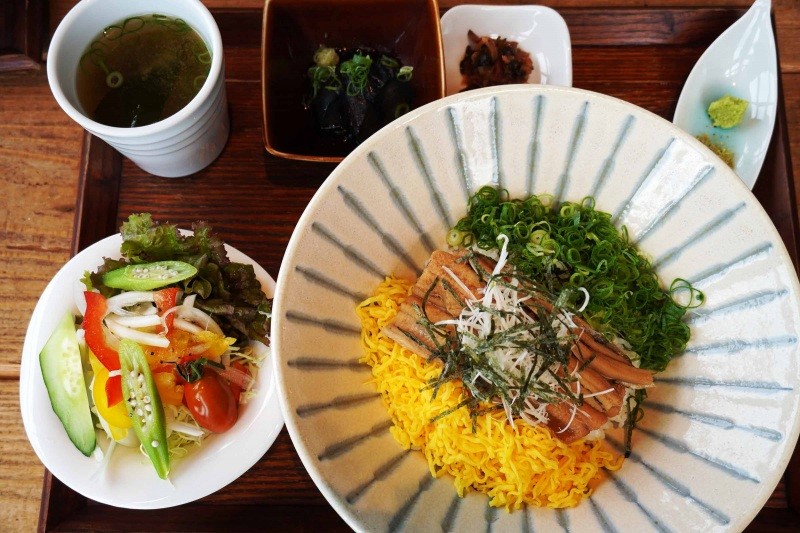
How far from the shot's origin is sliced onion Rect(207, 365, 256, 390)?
1.61 m

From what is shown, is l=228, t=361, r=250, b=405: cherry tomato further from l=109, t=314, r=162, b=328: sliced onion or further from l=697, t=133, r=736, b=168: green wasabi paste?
l=697, t=133, r=736, b=168: green wasabi paste

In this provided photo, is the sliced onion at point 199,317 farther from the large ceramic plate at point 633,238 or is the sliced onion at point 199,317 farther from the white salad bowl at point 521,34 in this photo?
the white salad bowl at point 521,34

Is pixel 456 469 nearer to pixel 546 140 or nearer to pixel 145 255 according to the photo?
pixel 546 140

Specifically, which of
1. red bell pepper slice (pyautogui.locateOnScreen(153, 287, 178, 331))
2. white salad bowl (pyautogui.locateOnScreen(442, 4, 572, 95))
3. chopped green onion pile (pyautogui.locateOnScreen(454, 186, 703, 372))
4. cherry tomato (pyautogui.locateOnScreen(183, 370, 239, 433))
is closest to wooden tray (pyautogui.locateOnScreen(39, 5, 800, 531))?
white salad bowl (pyautogui.locateOnScreen(442, 4, 572, 95))

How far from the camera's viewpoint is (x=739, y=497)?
4.40ft

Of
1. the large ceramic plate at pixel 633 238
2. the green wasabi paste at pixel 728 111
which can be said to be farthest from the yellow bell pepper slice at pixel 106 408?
the green wasabi paste at pixel 728 111

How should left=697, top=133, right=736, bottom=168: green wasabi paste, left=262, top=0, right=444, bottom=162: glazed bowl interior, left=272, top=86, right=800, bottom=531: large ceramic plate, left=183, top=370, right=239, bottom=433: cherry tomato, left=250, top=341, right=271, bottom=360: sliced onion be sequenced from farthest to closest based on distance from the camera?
1. left=697, top=133, right=736, bottom=168: green wasabi paste
2. left=262, top=0, right=444, bottom=162: glazed bowl interior
3. left=250, top=341, right=271, bottom=360: sliced onion
4. left=183, top=370, right=239, bottom=433: cherry tomato
5. left=272, top=86, right=800, bottom=531: large ceramic plate

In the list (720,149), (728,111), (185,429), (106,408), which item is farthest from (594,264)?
(106,408)

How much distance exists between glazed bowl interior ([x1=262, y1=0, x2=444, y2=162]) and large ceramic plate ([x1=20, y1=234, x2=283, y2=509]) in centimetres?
70

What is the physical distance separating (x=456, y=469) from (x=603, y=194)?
0.81m

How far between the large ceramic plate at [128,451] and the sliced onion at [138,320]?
0.52 feet

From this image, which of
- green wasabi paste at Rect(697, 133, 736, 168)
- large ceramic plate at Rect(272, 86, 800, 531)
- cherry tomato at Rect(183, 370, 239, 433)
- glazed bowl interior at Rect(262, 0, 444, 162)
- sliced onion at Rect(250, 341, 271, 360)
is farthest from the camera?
green wasabi paste at Rect(697, 133, 736, 168)

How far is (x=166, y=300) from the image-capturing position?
5.24ft

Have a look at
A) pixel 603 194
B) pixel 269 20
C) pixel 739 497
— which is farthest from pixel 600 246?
pixel 269 20
